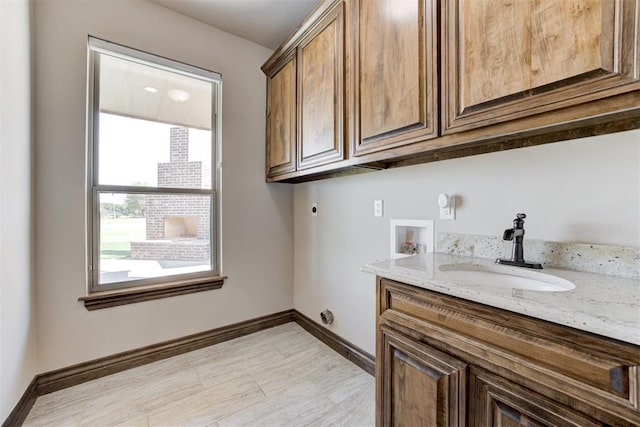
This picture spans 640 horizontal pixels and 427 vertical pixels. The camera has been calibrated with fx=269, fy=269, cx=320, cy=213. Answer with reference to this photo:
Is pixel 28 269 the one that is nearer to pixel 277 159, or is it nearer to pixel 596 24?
pixel 277 159

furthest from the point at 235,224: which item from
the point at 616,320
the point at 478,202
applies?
the point at 616,320

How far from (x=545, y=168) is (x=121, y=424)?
2.53 m

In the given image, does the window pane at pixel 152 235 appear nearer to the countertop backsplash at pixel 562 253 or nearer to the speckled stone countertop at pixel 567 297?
the speckled stone countertop at pixel 567 297

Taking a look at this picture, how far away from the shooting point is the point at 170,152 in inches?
89.4

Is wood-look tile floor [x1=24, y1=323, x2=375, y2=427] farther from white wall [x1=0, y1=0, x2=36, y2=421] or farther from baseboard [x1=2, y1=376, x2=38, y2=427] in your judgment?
white wall [x1=0, y1=0, x2=36, y2=421]

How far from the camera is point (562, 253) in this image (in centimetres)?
112

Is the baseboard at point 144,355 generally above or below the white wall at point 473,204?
below

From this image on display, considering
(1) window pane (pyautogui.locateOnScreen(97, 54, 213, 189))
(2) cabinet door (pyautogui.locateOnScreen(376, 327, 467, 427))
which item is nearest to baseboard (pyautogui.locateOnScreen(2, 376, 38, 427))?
(1) window pane (pyautogui.locateOnScreen(97, 54, 213, 189))

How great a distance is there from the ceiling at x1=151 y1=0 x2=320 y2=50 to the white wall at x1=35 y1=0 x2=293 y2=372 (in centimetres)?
9

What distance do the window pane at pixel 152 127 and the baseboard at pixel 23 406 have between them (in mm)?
1346

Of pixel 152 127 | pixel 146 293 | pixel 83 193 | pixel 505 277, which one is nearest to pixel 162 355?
pixel 146 293

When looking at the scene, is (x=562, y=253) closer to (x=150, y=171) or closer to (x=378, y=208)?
(x=378, y=208)

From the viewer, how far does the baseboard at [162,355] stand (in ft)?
5.52

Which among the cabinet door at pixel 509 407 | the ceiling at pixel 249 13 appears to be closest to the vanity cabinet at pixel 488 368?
the cabinet door at pixel 509 407
